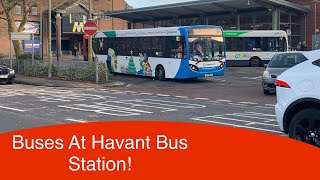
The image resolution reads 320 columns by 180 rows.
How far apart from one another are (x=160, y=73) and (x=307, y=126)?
17.3m

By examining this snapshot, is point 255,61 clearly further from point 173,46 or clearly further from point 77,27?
point 77,27

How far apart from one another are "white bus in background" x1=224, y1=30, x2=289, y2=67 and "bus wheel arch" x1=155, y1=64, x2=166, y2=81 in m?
10.8

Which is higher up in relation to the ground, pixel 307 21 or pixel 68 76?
pixel 307 21

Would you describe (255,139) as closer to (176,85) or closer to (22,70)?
(176,85)

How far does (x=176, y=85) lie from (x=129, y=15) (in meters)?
31.0

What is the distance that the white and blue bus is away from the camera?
21906 mm

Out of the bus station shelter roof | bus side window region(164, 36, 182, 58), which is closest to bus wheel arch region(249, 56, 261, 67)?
the bus station shelter roof

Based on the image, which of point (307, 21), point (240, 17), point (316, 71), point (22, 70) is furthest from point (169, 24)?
point (316, 71)

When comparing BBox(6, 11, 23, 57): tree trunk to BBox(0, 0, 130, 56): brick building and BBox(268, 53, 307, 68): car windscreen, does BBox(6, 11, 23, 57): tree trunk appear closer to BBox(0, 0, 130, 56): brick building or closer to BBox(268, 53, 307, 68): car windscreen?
BBox(268, 53, 307, 68): car windscreen

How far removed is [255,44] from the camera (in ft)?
108

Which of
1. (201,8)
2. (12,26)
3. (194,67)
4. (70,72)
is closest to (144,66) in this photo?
(194,67)

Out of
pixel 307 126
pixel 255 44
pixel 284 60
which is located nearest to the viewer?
pixel 307 126

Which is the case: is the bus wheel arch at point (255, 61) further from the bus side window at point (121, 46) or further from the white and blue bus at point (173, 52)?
the bus side window at point (121, 46)

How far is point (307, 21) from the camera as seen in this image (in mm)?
46031
